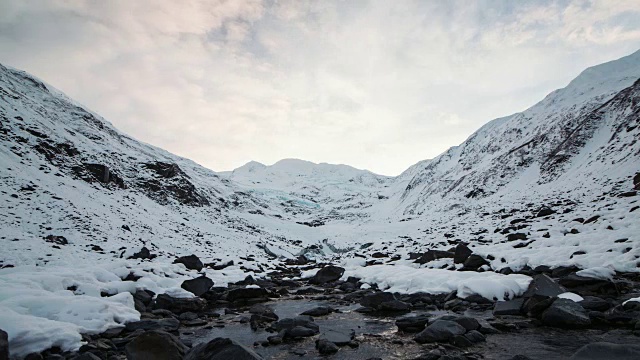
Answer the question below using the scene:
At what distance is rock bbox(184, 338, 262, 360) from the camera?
6.97 metres

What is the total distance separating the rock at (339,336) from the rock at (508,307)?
5.58 meters

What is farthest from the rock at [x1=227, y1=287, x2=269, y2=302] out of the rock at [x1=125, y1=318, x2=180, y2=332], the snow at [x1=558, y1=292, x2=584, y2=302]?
the snow at [x1=558, y1=292, x2=584, y2=302]

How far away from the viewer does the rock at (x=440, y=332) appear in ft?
30.9

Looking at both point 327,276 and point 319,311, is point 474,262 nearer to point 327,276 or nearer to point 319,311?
point 319,311

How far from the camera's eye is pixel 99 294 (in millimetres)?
13180

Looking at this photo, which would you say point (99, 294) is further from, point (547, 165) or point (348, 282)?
point (547, 165)

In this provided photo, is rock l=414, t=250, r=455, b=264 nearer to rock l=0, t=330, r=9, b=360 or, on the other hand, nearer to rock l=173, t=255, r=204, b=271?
rock l=173, t=255, r=204, b=271

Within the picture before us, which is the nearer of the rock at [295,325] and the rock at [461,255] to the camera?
the rock at [295,325]

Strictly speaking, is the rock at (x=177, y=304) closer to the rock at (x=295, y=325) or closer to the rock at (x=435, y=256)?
the rock at (x=295, y=325)

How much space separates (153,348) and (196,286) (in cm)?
1006

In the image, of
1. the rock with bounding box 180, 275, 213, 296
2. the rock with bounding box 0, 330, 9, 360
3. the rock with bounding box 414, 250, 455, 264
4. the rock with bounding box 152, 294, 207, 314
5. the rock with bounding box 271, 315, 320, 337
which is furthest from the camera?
the rock with bounding box 414, 250, 455, 264

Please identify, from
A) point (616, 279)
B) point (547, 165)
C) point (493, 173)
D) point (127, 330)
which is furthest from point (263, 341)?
point (493, 173)

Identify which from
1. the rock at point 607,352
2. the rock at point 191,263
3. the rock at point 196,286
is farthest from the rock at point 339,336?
the rock at point 191,263

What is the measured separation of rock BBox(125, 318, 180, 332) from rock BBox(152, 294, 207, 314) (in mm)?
2725
